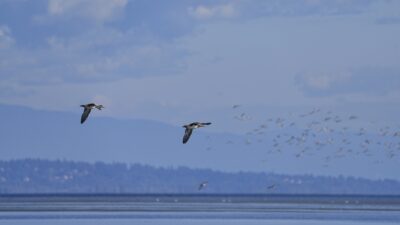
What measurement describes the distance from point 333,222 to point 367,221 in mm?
2194

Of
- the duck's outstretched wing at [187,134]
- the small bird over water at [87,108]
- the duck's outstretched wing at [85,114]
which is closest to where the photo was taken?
the duck's outstretched wing at [187,134]

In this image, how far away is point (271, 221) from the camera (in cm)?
8744

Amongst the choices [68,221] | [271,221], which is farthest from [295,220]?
[68,221]

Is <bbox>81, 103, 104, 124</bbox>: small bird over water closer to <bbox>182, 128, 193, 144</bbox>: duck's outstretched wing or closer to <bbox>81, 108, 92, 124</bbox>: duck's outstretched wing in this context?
<bbox>81, 108, 92, 124</bbox>: duck's outstretched wing

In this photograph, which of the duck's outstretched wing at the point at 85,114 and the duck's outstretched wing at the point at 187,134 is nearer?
the duck's outstretched wing at the point at 187,134

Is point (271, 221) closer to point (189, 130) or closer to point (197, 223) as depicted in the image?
point (197, 223)

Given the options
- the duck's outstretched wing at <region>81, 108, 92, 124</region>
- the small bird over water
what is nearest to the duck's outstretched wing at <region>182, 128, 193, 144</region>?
the small bird over water

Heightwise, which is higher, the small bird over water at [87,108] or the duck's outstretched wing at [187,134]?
the small bird over water at [87,108]

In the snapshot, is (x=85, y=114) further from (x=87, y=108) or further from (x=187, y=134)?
(x=187, y=134)

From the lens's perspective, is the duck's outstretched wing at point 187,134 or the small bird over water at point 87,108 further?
the small bird over water at point 87,108

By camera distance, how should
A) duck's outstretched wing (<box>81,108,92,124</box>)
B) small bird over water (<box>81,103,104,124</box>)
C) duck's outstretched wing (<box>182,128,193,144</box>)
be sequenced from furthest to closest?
duck's outstretched wing (<box>81,108,92,124</box>) < small bird over water (<box>81,103,104,124</box>) < duck's outstretched wing (<box>182,128,193,144</box>)

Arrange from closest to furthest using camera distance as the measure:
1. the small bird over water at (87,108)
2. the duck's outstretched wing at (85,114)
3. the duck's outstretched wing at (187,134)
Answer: the duck's outstretched wing at (187,134), the small bird over water at (87,108), the duck's outstretched wing at (85,114)

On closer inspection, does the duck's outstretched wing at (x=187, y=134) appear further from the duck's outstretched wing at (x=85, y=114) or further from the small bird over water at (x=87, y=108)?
the duck's outstretched wing at (x=85, y=114)

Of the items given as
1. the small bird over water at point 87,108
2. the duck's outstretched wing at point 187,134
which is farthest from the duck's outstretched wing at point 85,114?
the duck's outstretched wing at point 187,134
